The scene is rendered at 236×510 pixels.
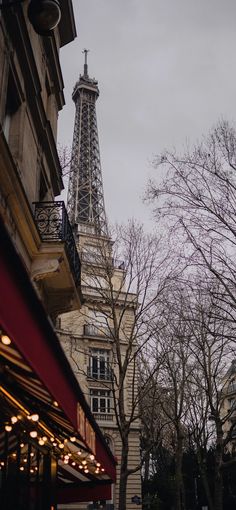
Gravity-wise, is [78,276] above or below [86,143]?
below

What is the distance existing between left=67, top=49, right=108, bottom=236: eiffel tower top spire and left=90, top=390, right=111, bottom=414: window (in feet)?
175

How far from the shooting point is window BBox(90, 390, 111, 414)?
1426 inches

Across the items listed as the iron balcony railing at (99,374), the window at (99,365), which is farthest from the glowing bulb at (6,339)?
the window at (99,365)

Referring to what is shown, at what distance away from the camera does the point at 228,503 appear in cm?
3609

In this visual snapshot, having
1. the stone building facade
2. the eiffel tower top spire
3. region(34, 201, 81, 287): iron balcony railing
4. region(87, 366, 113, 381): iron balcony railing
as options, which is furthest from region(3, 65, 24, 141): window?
the eiffel tower top spire

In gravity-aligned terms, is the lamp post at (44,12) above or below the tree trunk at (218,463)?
above

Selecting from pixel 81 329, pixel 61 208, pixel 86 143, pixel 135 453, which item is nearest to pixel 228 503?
pixel 135 453

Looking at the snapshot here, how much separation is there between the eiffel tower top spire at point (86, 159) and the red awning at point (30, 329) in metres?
83.0

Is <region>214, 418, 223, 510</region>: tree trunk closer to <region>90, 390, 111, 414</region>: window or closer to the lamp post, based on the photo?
<region>90, 390, 111, 414</region>: window

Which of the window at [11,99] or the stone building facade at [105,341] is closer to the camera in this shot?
the window at [11,99]

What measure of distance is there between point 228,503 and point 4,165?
3385 cm

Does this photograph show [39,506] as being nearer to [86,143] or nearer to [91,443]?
[91,443]

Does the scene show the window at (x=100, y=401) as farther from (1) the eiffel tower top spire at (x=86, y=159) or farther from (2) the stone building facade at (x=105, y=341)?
(1) the eiffel tower top spire at (x=86, y=159)

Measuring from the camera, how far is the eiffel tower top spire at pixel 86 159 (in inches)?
3686
